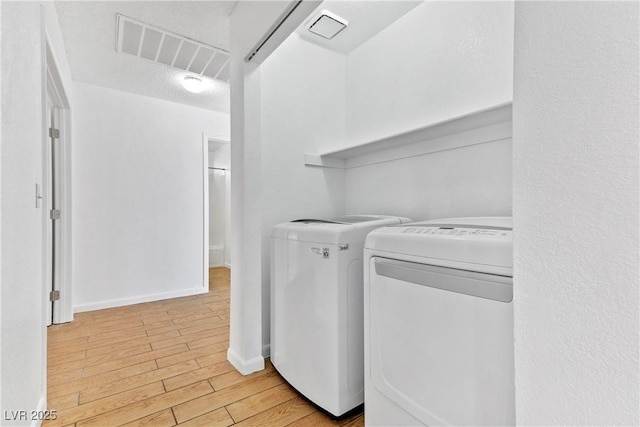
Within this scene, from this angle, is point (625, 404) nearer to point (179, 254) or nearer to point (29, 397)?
A: point (29, 397)

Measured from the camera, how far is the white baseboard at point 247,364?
1676 millimetres

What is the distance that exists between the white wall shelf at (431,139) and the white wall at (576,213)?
0.76 metres

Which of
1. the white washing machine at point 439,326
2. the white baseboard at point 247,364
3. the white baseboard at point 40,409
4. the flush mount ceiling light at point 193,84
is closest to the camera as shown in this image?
the white washing machine at point 439,326

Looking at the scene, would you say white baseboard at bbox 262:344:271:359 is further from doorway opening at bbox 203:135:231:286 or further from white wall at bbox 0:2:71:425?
doorway opening at bbox 203:135:231:286

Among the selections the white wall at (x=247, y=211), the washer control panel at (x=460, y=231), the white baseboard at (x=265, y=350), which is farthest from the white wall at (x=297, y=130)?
the washer control panel at (x=460, y=231)

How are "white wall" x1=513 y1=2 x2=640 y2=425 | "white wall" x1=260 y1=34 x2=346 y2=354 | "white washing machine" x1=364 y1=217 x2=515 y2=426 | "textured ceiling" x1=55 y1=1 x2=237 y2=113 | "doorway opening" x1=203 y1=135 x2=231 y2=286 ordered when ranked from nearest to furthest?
"white wall" x1=513 y1=2 x2=640 y2=425
"white washing machine" x1=364 y1=217 x2=515 y2=426
"textured ceiling" x1=55 y1=1 x2=237 y2=113
"white wall" x1=260 y1=34 x2=346 y2=354
"doorway opening" x1=203 y1=135 x2=231 y2=286

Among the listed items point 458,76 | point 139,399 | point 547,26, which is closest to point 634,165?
point 547,26

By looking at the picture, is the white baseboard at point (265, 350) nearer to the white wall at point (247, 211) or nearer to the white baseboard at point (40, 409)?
the white wall at point (247, 211)

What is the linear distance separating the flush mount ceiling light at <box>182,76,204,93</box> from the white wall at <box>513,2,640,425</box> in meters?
2.89

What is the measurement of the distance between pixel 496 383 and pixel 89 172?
349 cm

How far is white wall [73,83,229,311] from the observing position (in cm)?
277

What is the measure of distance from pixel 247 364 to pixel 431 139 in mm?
1684

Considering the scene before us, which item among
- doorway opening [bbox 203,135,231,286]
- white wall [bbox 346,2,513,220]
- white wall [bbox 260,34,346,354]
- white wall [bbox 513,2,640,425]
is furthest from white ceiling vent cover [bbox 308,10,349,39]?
doorway opening [bbox 203,135,231,286]

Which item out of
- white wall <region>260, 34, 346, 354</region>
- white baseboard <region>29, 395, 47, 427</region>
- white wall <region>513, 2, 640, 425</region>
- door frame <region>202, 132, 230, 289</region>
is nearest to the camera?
white wall <region>513, 2, 640, 425</region>
